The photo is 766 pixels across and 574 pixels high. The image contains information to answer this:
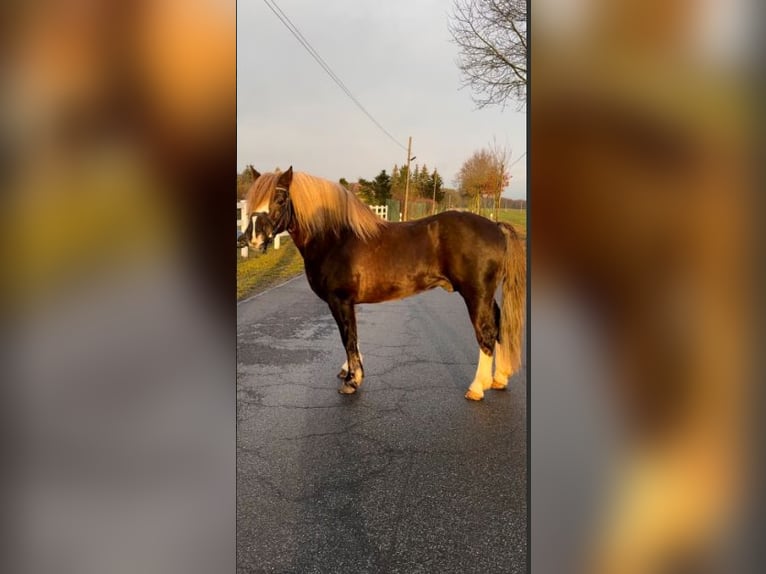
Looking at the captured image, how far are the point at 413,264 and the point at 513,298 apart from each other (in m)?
0.61

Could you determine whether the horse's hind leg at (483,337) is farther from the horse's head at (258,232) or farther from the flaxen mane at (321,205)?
the horse's head at (258,232)

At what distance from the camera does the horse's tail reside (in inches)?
111

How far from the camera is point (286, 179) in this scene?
2557 mm

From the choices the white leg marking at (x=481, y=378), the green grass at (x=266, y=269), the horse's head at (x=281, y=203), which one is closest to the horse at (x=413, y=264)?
the white leg marking at (x=481, y=378)
